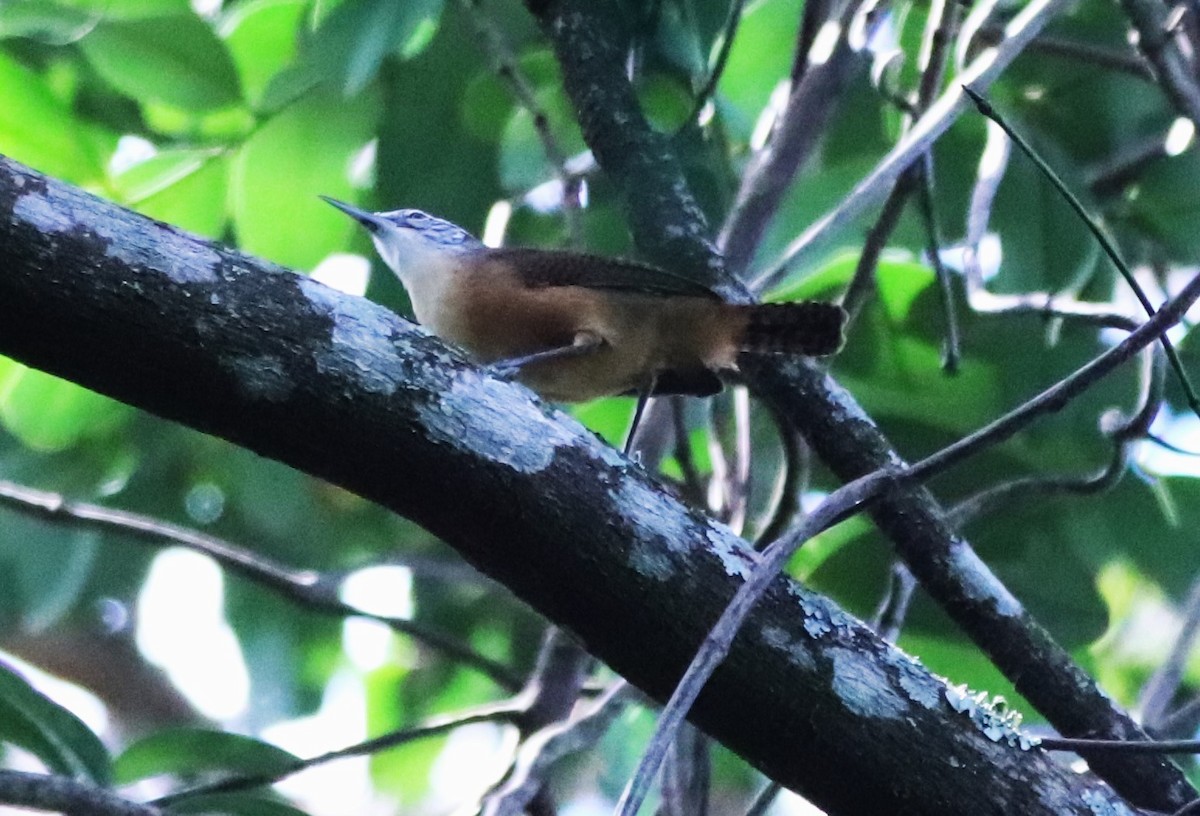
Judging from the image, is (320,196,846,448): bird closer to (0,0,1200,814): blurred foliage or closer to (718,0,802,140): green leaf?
(0,0,1200,814): blurred foliage

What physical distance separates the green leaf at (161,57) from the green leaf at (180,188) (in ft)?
0.58

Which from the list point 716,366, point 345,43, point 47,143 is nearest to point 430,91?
point 345,43

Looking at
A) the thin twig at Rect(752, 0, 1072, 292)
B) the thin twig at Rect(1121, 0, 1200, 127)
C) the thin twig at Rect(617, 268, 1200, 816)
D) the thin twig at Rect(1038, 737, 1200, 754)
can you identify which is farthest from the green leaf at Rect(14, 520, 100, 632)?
the thin twig at Rect(1121, 0, 1200, 127)

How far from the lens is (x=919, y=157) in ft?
9.77

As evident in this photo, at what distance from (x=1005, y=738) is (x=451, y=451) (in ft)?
2.80

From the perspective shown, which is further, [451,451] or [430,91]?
[430,91]

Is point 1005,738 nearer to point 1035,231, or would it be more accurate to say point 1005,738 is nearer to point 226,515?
point 1035,231

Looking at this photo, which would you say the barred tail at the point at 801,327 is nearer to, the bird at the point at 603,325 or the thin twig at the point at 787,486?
the bird at the point at 603,325

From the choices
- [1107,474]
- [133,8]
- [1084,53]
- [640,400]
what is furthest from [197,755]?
[1084,53]

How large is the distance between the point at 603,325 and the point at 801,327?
16.8 inches

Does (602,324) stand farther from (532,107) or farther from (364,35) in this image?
(364,35)

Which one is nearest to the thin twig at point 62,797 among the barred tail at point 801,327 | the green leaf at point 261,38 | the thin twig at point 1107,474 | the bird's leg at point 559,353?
the bird's leg at point 559,353

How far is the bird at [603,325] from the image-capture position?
10.0ft

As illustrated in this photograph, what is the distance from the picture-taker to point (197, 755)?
2.95 metres
